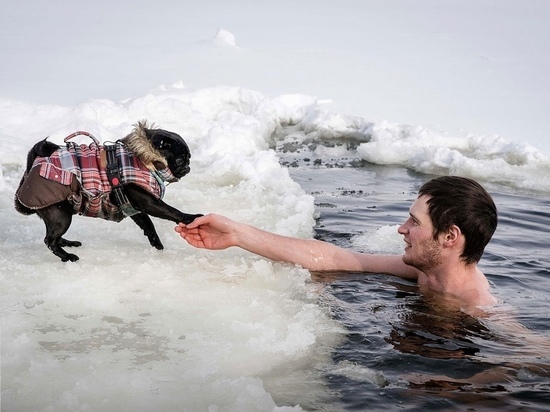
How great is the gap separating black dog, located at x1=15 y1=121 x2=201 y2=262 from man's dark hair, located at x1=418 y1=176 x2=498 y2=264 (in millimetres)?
1283

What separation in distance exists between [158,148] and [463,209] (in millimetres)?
1597

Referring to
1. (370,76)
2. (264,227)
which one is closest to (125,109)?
(264,227)

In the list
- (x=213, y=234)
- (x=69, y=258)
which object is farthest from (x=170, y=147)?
(x=69, y=258)

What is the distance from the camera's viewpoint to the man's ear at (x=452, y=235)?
11.3 ft

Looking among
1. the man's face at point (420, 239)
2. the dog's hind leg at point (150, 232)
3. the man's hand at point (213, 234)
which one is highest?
the man's face at point (420, 239)

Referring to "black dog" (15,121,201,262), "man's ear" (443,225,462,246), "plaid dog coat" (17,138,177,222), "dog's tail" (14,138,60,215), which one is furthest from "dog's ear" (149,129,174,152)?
"man's ear" (443,225,462,246)

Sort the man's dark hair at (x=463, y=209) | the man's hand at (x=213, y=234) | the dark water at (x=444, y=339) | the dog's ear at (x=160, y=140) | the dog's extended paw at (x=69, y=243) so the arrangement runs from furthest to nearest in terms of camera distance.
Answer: the dog's extended paw at (x=69, y=243)
the man's hand at (x=213, y=234)
the dog's ear at (x=160, y=140)
the man's dark hair at (x=463, y=209)
the dark water at (x=444, y=339)

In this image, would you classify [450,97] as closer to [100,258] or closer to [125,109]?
[125,109]

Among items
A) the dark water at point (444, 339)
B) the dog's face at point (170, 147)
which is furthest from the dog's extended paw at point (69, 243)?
the dark water at point (444, 339)

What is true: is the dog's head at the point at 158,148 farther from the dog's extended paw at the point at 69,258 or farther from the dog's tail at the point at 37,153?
the dog's extended paw at the point at 69,258

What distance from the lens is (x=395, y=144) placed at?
7.82m

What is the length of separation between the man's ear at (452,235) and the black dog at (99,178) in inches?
52.5

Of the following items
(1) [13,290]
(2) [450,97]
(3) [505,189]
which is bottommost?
(1) [13,290]

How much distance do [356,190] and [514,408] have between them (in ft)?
13.6
